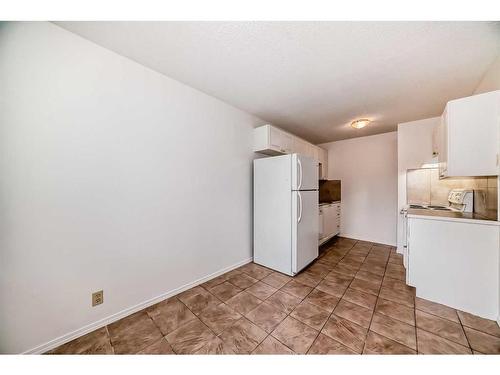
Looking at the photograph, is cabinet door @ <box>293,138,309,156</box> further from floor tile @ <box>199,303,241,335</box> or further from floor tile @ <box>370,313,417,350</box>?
floor tile @ <box>199,303,241,335</box>

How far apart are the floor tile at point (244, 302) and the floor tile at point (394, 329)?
1031mm

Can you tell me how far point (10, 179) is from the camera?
1131 millimetres

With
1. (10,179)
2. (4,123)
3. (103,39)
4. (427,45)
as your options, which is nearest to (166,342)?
(10,179)

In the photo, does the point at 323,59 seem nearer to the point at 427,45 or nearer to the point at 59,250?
the point at 427,45

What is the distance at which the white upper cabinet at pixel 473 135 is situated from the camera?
1.48 meters

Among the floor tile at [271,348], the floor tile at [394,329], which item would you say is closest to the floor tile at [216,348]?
the floor tile at [271,348]

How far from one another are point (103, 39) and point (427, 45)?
264 centimetres

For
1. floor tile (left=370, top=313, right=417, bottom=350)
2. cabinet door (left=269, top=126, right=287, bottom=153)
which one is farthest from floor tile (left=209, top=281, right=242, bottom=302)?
cabinet door (left=269, top=126, right=287, bottom=153)

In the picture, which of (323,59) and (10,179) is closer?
(10,179)

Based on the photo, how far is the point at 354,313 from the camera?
1.65 meters

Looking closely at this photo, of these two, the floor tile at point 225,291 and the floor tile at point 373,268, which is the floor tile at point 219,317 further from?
the floor tile at point 373,268

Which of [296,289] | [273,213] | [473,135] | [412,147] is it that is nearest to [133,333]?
[296,289]

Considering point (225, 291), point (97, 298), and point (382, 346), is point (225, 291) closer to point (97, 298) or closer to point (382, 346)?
point (97, 298)

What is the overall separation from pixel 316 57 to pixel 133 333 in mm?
2818
